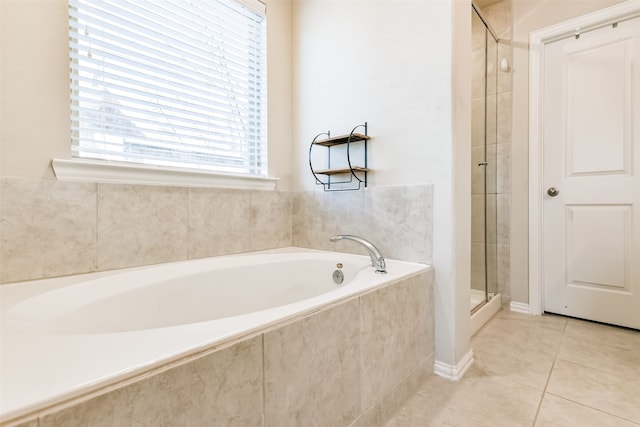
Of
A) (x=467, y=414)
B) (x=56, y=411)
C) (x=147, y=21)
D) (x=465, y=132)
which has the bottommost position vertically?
(x=467, y=414)

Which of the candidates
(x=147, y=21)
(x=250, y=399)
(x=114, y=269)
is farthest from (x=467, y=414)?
(x=147, y=21)

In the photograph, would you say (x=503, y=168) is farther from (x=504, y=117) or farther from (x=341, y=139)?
(x=341, y=139)

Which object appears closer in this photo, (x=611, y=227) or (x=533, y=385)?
(x=533, y=385)


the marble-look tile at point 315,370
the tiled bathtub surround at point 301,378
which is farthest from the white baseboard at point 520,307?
the marble-look tile at point 315,370

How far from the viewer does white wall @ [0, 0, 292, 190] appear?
1.12 metres

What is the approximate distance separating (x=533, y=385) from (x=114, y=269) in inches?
74.6

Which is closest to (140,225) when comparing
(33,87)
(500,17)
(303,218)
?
(33,87)

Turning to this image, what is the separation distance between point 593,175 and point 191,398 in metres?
2.52

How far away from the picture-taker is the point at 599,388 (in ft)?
4.27

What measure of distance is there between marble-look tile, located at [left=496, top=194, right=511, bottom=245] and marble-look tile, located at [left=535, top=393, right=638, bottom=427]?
129 centimetres

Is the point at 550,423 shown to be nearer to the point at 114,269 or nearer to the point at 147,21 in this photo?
the point at 114,269

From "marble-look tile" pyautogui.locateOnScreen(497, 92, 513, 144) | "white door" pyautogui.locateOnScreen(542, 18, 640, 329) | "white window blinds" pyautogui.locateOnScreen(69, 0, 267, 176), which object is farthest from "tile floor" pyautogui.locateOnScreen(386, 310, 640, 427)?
"white window blinds" pyautogui.locateOnScreen(69, 0, 267, 176)

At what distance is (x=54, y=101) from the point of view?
1.23 meters

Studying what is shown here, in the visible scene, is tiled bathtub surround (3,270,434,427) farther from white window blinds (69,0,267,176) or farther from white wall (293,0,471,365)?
white window blinds (69,0,267,176)
